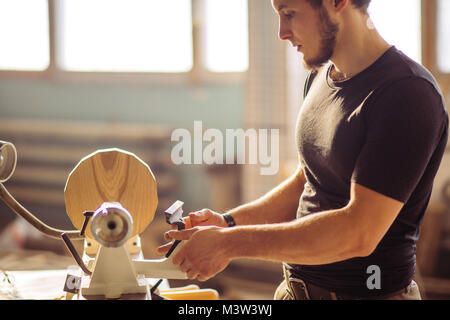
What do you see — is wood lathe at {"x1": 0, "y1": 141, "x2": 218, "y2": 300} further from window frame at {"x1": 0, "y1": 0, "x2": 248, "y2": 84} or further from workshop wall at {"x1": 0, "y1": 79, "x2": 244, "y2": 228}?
workshop wall at {"x1": 0, "y1": 79, "x2": 244, "y2": 228}

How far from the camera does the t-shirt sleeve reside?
3.46 ft

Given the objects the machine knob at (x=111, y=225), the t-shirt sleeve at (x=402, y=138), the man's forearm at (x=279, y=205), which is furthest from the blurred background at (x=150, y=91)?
the machine knob at (x=111, y=225)

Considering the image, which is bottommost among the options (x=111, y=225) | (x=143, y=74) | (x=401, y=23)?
(x=111, y=225)

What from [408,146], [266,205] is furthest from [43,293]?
[408,146]

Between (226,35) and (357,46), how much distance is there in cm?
351

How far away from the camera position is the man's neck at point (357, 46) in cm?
120

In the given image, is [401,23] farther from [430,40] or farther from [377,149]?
[377,149]

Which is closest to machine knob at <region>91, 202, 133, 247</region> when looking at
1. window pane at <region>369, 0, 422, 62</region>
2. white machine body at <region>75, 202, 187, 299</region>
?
white machine body at <region>75, 202, 187, 299</region>

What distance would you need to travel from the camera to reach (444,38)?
3447 millimetres

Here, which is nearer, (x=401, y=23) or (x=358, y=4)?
(x=358, y=4)

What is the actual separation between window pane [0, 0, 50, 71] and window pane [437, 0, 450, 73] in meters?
3.29

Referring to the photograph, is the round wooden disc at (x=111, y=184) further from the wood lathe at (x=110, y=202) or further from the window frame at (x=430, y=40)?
the window frame at (x=430, y=40)

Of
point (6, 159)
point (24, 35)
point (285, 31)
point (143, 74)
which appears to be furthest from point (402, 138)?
point (24, 35)

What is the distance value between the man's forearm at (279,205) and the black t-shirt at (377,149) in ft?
0.49
